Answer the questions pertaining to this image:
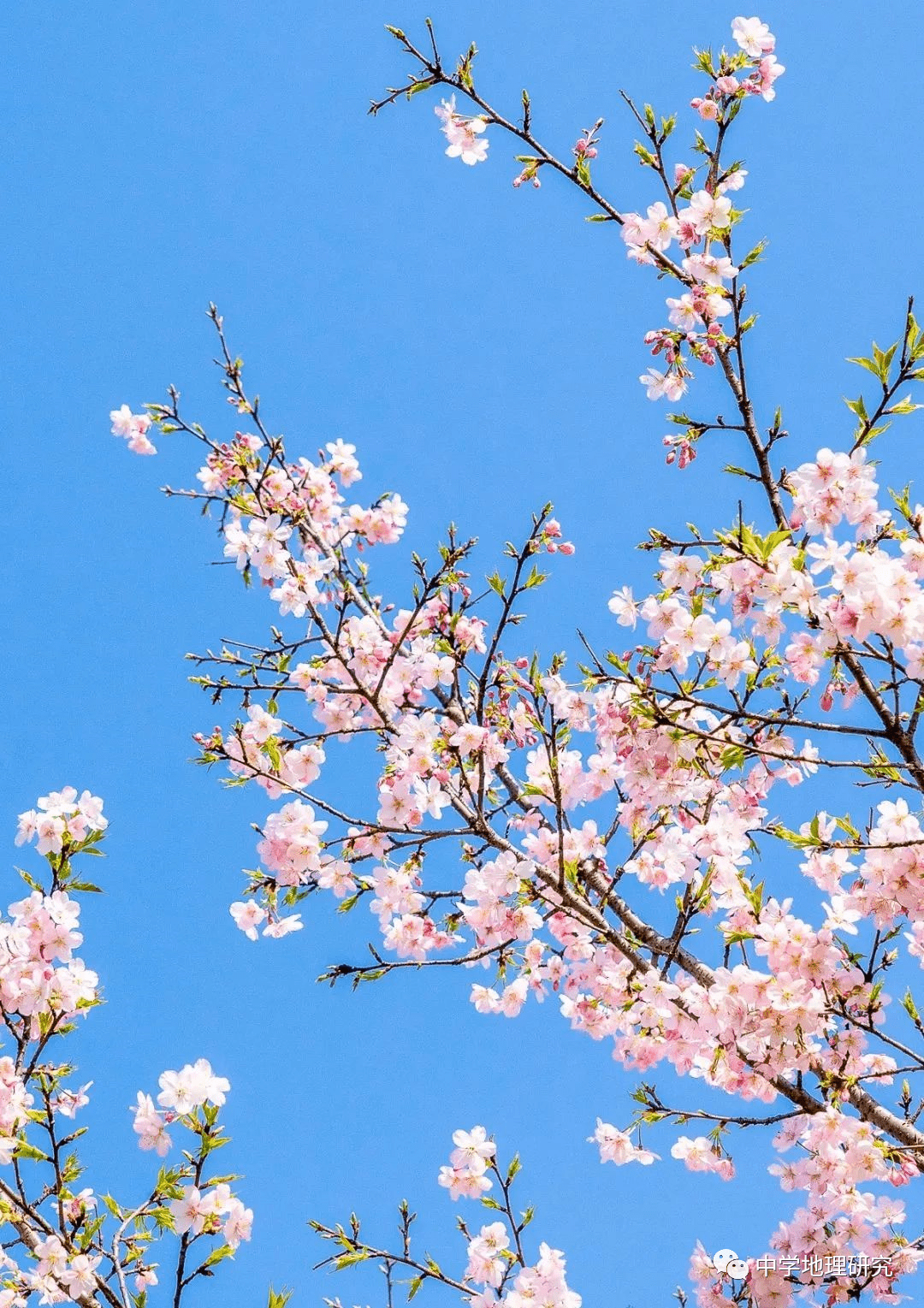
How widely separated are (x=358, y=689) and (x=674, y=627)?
5.45ft

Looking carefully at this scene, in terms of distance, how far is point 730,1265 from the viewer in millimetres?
5164

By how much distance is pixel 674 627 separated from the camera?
473cm

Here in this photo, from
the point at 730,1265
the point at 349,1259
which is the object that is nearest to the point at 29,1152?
the point at 349,1259

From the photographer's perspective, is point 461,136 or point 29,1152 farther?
point 461,136

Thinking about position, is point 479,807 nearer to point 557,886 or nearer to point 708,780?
point 557,886

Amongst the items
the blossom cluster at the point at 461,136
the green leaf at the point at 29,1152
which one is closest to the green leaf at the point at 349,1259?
the green leaf at the point at 29,1152

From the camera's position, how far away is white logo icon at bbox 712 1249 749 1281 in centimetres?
513

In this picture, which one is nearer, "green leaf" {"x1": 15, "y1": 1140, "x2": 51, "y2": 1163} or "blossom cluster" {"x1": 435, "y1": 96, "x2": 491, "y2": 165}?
"green leaf" {"x1": 15, "y1": 1140, "x2": 51, "y2": 1163}

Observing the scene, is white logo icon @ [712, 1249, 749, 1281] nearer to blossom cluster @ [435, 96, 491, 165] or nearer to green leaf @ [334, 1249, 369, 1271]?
green leaf @ [334, 1249, 369, 1271]

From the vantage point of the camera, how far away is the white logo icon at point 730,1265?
5.13m

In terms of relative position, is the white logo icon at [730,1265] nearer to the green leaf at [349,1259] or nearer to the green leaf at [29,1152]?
the green leaf at [349,1259]

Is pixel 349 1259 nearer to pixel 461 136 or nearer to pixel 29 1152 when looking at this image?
pixel 29 1152

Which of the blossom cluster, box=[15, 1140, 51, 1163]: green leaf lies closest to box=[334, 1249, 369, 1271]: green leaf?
box=[15, 1140, 51, 1163]: green leaf

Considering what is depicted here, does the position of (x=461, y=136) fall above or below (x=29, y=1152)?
above
